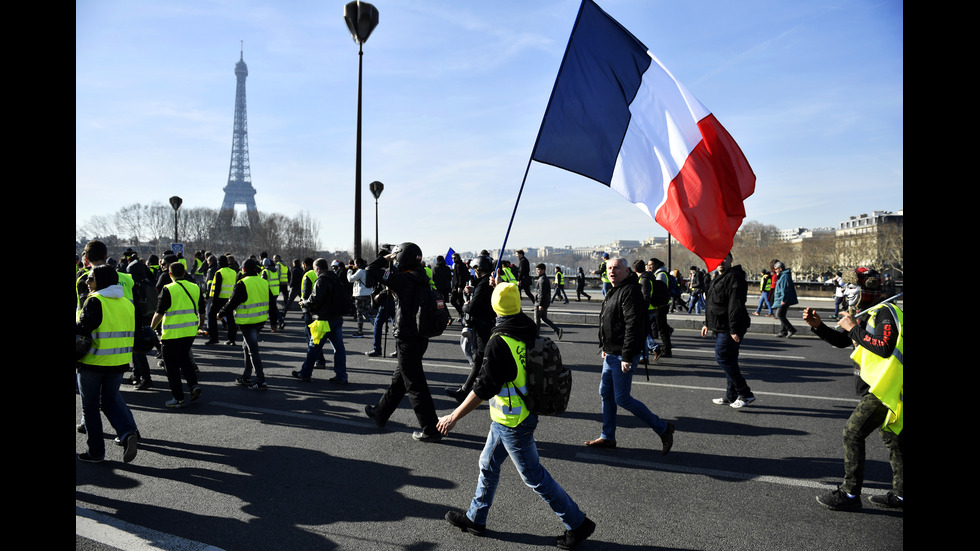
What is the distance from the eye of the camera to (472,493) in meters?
4.19

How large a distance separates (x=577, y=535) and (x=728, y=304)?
436 cm

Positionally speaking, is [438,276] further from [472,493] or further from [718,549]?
[718,549]

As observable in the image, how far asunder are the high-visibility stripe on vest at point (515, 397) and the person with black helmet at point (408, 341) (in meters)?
2.28

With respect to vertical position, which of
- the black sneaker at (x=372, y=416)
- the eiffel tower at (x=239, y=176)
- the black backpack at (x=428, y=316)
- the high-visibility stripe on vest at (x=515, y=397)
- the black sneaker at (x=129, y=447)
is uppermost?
the eiffel tower at (x=239, y=176)

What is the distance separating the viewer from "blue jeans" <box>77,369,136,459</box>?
4.68 meters

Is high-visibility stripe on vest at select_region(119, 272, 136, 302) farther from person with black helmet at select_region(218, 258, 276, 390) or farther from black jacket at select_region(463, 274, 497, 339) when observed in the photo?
black jacket at select_region(463, 274, 497, 339)

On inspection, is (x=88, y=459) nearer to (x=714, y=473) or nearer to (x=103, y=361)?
(x=103, y=361)

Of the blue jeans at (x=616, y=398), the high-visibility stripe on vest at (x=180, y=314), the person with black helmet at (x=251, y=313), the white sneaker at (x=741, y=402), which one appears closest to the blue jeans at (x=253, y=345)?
the person with black helmet at (x=251, y=313)

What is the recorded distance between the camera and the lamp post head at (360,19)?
14.2 meters

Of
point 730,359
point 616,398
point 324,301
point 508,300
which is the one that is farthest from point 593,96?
point 324,301

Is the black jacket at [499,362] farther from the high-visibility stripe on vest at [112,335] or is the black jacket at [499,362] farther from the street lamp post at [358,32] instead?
the street lamp post at [358,32]

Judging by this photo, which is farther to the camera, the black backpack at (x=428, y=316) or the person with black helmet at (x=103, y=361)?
the black backpack at (x=428, y=316)
